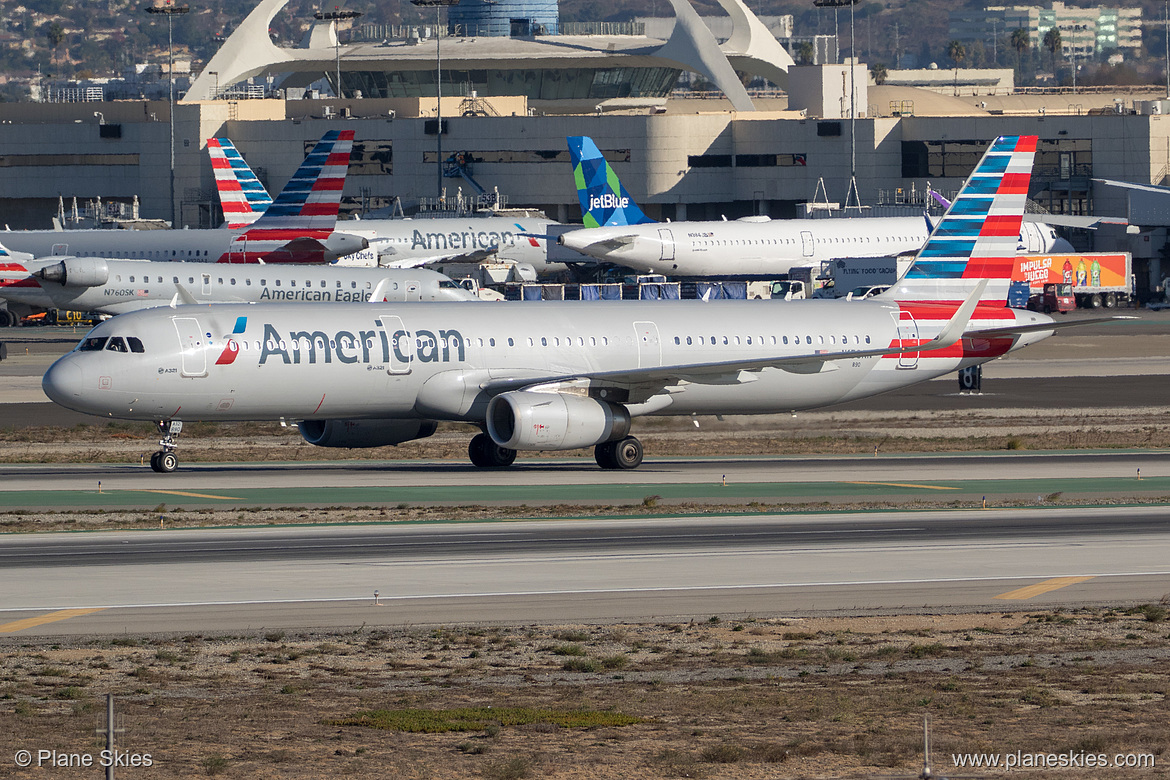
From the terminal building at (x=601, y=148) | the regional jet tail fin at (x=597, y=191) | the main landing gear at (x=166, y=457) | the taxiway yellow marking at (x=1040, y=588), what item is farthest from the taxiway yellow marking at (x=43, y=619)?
the terminal building at (x=601, y=148)

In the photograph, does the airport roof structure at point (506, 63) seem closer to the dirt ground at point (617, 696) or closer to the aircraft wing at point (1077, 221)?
the aircraft wing at point (1077, 221)

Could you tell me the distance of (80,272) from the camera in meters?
82.3

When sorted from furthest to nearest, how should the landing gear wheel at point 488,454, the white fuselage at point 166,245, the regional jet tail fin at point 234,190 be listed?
1. the regional jet tail fin at point 234,190
2. the white fuselage at point 166,245
3. the landing gear wheel at point 488,454

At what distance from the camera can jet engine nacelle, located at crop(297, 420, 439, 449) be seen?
4331cm

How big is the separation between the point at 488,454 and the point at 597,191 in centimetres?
7133

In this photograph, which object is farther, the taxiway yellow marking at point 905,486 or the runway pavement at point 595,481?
the taxiway yellow marking at point 905,486

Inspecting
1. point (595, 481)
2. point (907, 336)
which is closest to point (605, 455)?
point (595, 481)

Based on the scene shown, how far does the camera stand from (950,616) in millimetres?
24766

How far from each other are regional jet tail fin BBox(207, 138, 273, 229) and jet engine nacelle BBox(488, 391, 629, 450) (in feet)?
237

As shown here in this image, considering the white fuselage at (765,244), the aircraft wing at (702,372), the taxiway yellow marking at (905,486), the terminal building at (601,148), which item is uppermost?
the terminal building at (601,148)

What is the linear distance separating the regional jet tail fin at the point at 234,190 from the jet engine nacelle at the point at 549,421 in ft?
237

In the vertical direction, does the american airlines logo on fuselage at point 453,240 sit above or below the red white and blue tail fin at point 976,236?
above

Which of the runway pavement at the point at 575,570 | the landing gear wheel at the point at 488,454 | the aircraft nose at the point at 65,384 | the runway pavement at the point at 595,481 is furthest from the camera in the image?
the landing gear wheel at the point at 488,454

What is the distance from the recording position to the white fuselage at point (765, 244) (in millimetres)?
112938
